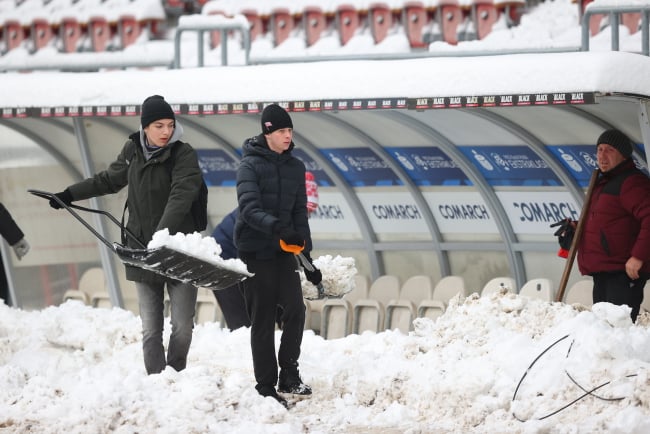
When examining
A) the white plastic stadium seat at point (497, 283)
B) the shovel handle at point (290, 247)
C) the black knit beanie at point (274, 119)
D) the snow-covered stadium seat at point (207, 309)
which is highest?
the black knit beanie at point (274, 119)

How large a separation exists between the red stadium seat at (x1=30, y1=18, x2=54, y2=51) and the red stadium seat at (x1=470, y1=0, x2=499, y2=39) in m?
9.15

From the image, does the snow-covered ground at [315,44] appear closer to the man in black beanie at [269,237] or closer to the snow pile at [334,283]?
the snow pile at [334,283]

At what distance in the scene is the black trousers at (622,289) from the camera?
7641 mm

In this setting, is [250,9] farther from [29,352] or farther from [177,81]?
[29,352]

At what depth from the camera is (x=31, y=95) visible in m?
10.7

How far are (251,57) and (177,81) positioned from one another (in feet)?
2.94

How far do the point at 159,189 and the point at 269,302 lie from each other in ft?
2.90

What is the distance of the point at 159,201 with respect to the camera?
276 inches

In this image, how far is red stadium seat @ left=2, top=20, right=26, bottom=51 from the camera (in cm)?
2325

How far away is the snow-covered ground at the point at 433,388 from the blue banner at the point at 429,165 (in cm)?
254

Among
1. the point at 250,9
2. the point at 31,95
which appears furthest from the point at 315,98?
the point at 250,9

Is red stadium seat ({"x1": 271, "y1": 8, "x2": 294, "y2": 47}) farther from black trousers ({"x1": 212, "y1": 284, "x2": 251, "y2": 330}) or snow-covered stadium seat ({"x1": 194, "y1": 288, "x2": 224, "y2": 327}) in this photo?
black trousers ({"x1": 212, "y1": 284, "x2": 251, "y2": 330})

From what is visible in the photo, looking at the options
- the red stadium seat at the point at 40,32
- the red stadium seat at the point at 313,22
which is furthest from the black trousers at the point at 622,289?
the red stadium seat at the point at 40,32

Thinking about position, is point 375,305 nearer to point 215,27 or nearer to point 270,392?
point 215,27
